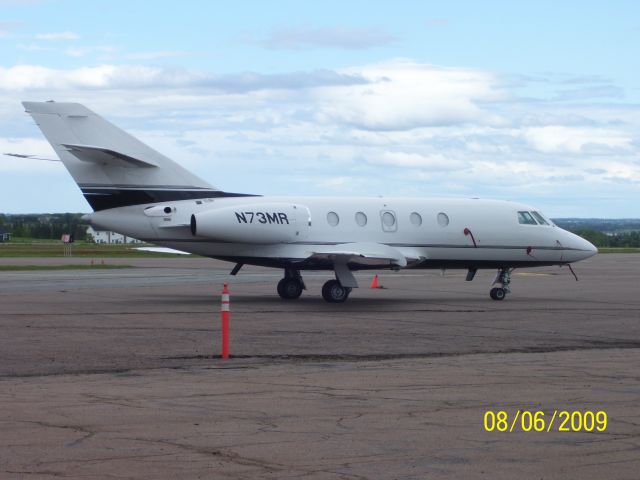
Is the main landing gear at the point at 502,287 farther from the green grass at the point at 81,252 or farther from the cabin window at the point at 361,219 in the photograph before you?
the green grass at the point at 81,252

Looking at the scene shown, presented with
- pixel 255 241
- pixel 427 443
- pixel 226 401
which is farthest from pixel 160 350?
pixel 255 241

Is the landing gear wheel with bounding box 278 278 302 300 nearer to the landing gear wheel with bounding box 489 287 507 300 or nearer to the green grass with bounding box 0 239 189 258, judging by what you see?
the landing gear wheel with bounding box 489 287 507 300

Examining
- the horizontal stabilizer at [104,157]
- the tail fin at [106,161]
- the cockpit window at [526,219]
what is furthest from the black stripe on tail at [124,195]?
the cockpit window at [526,219]

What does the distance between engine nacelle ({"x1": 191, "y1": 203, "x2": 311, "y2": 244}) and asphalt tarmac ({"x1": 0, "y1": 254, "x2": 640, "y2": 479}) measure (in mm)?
1928

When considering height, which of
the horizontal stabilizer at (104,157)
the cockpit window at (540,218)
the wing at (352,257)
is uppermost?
the horizontal stabilizer at (104,157)

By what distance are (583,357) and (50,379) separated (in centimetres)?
764

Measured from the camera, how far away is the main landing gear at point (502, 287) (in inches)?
1158

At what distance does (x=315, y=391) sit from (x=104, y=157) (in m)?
15.2

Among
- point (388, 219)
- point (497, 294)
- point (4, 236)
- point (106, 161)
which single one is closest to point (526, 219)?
point (497, 294)

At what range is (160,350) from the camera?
1633 centimetres
